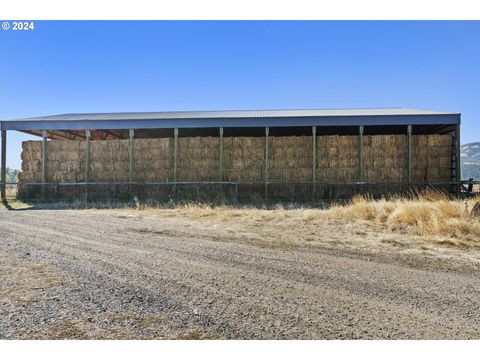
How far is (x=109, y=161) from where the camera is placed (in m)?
16.4

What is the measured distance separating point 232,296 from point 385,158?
14644 millimetres

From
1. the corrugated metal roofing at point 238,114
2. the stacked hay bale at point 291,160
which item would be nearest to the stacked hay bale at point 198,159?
the corrugated metal roofing at point 238,114

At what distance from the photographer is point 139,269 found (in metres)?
4.22

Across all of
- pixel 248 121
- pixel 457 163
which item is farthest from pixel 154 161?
pixel 457 163

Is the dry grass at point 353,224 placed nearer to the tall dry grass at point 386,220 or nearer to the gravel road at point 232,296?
the tall dry grass at point 386,220

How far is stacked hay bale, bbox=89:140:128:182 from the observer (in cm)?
1627

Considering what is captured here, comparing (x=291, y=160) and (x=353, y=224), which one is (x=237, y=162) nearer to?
(x=291, y=160)

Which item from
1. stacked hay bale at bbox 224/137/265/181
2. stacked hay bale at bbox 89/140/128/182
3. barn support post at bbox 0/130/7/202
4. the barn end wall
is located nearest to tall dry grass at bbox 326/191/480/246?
the barn end wall

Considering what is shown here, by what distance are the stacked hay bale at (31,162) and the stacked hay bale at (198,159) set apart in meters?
8.02

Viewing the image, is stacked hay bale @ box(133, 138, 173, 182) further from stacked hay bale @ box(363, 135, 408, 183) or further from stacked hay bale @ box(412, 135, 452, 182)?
stacked hay bale @ box(412, 135, 452, 182)

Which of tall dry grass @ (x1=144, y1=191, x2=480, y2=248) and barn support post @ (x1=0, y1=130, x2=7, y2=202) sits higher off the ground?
barn support post @ (x1=0, y1=130, x2=7, y2=202)

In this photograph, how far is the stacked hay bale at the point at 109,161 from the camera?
1627 centimetres

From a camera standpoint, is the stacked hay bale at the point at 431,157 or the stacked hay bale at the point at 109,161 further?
the stacked hay bale at the point at 109,161

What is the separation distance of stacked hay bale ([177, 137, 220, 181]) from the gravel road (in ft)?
34.0
